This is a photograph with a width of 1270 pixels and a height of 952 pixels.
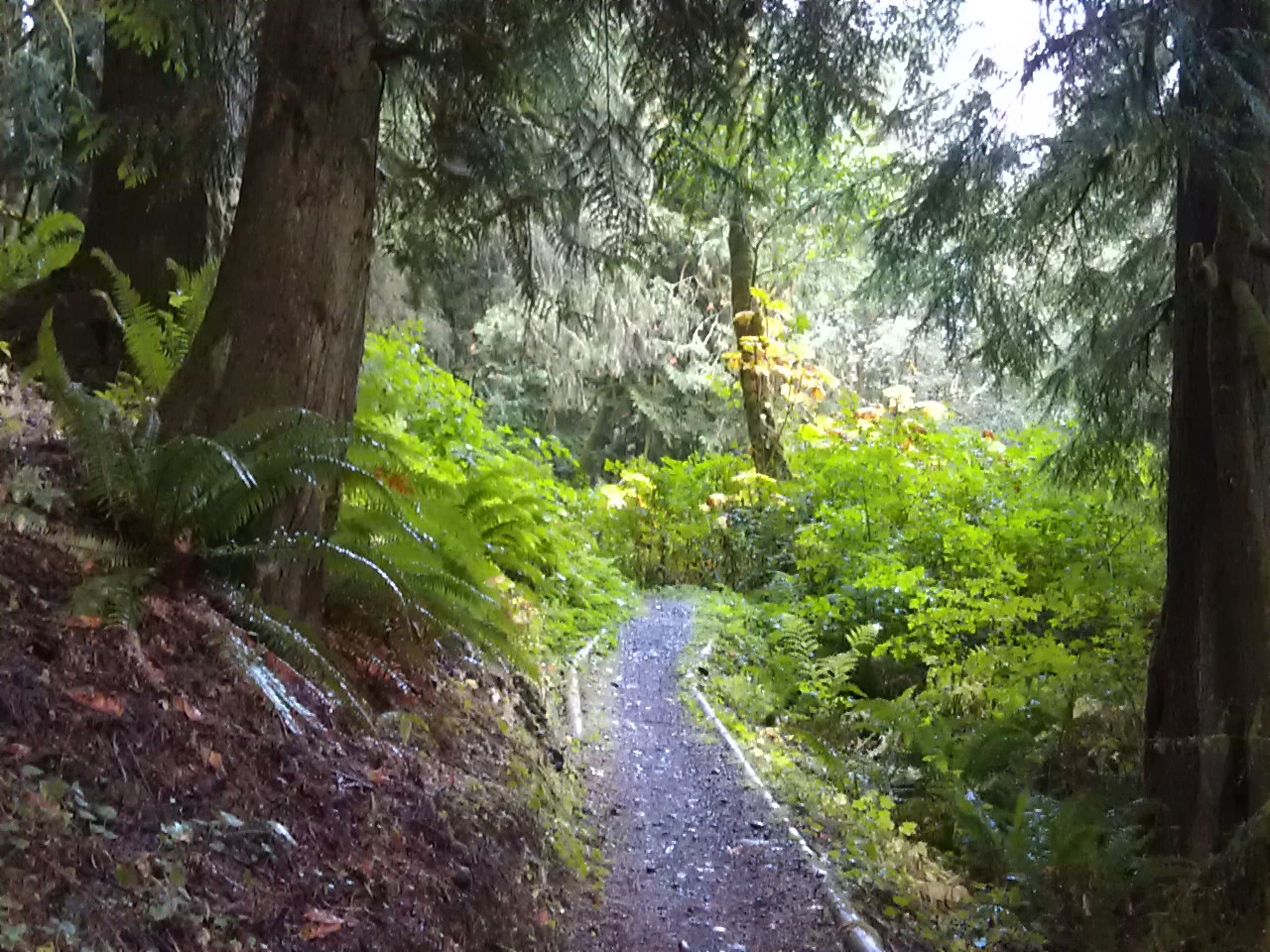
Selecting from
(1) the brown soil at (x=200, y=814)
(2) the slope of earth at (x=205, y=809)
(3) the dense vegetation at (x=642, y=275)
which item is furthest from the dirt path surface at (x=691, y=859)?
(1) the brown soil at (x=200, y=814)

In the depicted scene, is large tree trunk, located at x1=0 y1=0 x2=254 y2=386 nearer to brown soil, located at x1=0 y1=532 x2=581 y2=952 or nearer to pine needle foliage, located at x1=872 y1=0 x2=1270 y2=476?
brown soil, located at x1=0 y1=532 x2=581 y2=952

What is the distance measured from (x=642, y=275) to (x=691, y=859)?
3.94m

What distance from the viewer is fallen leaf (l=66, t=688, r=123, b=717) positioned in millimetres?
2602

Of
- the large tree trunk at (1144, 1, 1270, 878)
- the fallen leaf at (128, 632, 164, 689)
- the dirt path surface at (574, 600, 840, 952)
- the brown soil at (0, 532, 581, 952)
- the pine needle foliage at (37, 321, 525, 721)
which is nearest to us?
the brown soil at (0, 532, 581, 952)

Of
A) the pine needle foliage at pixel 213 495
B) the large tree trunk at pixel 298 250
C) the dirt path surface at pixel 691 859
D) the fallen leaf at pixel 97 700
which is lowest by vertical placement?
the dirt path surface at pixel 691 859

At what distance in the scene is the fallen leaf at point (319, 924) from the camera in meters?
2.45

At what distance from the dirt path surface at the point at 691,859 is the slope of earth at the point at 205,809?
0.58 m

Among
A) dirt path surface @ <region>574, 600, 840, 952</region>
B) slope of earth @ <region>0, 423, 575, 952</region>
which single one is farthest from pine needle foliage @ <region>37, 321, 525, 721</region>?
dirt path surface @ <region>574, 600, 840, 952</region>

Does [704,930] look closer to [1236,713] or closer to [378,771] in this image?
[378,771]

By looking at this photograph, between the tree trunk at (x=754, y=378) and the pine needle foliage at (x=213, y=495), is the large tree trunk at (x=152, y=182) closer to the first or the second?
the pine needle foliage at (x=213, y=495)

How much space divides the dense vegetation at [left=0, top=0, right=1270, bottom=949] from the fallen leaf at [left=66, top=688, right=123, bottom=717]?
143 mm

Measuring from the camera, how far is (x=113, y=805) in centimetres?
240

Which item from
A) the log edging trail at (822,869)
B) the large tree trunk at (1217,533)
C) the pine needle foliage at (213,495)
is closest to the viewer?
the pine needle foliage at (213,495)

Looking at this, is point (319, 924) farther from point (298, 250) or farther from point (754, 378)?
point (754, 378)
